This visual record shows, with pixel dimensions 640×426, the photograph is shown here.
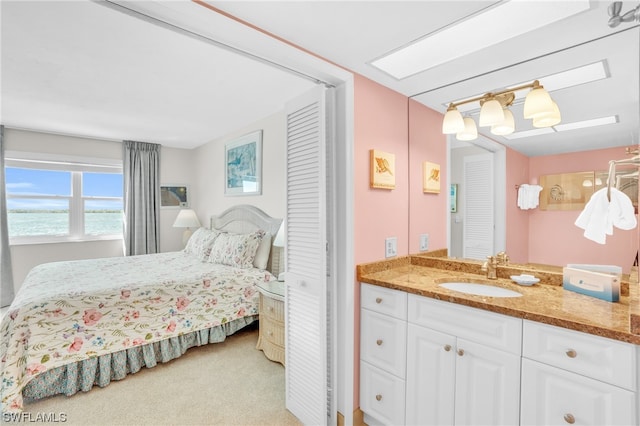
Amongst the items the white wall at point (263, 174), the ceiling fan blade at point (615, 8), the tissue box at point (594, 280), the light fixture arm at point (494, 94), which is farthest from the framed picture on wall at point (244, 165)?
the ceiling fan blade at point (615, 8)

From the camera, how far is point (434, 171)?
84.3 inches

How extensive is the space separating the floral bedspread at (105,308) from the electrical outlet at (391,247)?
1601 mm

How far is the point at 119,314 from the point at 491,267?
273 centimetres

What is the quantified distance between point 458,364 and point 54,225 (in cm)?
548

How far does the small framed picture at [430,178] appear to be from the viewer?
213cm

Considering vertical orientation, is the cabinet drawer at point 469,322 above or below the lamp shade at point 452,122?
below

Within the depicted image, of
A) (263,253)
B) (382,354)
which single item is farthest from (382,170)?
(263,253)

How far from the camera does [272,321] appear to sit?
8.32 feet

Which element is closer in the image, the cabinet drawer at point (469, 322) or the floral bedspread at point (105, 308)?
the cabinet drawer at point (469, 322)

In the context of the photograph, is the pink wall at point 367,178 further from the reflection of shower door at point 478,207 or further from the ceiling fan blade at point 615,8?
the ceiling fan blade at point 615,8

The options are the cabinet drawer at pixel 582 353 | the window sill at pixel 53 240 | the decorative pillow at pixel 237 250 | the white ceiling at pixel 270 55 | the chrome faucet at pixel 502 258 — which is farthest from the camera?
the window sill at pixel 53 240

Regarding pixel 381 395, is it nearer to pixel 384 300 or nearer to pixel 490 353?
pixel 384 300

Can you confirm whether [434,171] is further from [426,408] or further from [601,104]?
[426,408]

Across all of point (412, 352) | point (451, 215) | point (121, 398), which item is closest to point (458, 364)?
point (412, 352)
